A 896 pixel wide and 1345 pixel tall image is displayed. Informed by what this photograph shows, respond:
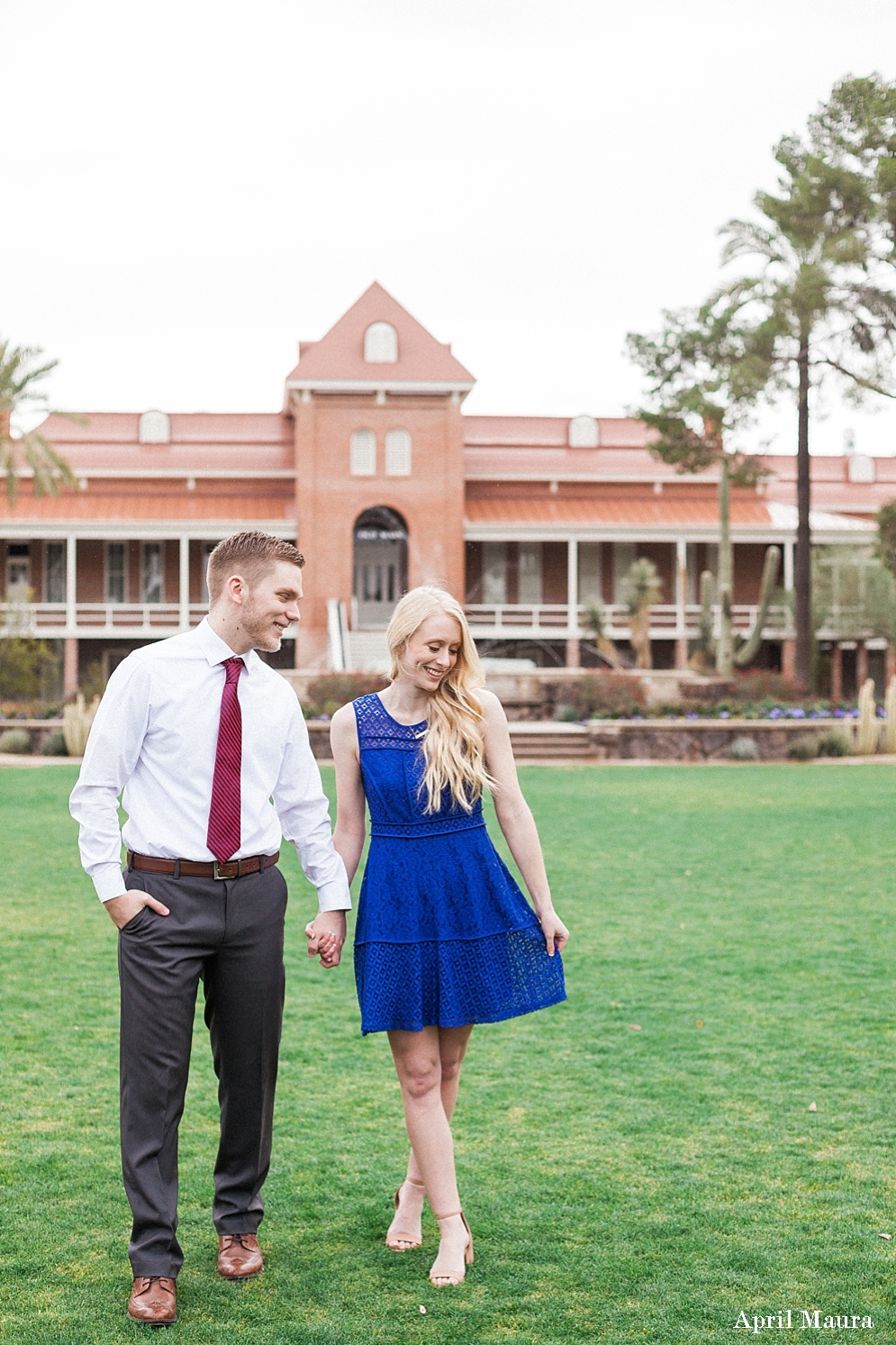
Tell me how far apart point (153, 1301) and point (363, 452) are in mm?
31716

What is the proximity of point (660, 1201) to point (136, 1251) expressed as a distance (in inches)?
65.9

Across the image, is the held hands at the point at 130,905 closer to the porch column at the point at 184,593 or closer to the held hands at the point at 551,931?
Result: the held hands at the point at 551,931

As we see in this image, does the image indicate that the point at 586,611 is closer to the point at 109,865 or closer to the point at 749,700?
the point at 749,700

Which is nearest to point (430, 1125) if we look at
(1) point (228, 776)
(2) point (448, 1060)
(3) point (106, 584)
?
(2) point (448, 1060)

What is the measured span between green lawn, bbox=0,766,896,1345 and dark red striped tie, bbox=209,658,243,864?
1.20m

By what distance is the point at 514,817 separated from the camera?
12.7 feet

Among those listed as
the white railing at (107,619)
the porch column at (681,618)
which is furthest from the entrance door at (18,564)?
the porch column at (681,618)

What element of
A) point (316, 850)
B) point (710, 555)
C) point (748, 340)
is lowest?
point (316, 850)

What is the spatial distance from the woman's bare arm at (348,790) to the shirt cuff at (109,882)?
0.60 meters

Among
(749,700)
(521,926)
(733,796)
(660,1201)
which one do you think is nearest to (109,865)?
(521,926)

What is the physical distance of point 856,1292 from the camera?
365cm

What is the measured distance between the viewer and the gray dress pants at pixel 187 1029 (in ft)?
11.6

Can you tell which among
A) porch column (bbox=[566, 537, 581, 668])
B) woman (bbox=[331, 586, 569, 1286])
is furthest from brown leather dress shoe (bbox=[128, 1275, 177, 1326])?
porch column (bbox=[566, 537, 581, 668])

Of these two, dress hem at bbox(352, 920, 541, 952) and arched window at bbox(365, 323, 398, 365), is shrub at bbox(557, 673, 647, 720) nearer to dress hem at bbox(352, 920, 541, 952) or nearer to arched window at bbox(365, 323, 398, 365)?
arched window at bbox(365, 323, 398, 365)
